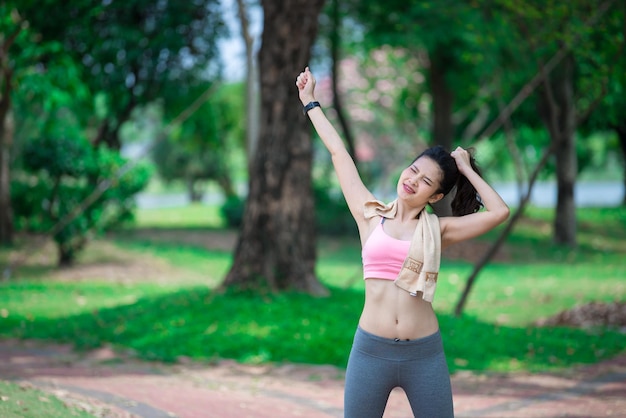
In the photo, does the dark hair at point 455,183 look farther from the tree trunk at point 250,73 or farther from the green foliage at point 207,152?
the green foliage at point 207,152

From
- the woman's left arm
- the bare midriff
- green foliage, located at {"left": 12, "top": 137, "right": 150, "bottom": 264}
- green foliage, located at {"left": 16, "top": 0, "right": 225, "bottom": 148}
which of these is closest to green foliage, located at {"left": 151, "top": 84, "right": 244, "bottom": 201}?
green foliage, located at {"left": 16, "top": 0, "right": 225, "bottom": 148}

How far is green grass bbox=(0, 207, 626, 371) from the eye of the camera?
8891 millimetres

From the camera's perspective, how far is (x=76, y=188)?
15766mm

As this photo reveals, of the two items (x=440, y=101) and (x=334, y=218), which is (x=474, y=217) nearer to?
(x=334, y=218)

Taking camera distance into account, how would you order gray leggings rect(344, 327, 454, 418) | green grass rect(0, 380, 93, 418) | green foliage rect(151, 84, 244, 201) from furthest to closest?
green foliage rect(151, 84, 244, 201)
green grass rect(0, 380, 93, 418)
gray leggings rect(344, 327, 454, 418)

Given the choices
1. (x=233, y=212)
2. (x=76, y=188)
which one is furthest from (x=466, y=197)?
(x=233, y=212)

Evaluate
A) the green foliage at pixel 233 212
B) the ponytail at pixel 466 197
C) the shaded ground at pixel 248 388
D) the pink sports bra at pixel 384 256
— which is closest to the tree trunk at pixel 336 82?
the green foliage at pixel 233 212

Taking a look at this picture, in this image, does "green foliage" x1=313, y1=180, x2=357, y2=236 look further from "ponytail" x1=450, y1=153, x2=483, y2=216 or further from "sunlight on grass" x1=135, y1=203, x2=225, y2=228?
"ponytail" x1=450, y1=153, x2=483, y2=216

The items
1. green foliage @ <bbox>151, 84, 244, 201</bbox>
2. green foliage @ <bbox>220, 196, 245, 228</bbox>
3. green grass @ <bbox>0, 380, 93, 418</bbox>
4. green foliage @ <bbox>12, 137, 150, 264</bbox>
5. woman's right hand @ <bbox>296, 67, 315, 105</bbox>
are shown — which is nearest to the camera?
woman's right hand @ <bbox>296, 67, 315, 105</bbox>

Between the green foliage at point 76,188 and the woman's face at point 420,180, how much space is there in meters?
11.5

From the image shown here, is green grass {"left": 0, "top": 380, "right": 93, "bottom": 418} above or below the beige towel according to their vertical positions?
below

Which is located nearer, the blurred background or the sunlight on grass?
the blurred background

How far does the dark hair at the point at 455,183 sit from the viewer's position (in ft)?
12.5

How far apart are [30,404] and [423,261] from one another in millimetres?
2862
